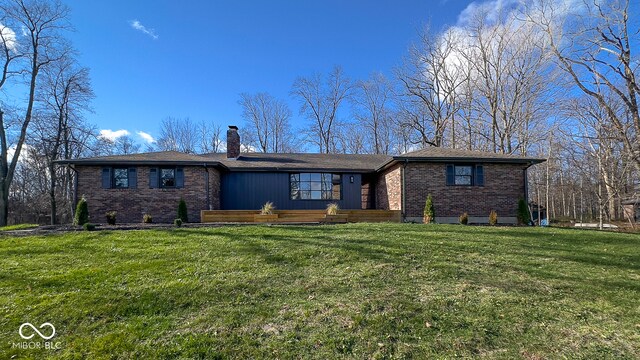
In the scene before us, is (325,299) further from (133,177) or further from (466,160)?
(133,177)

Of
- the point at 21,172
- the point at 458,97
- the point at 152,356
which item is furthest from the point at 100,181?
the point at 458,97

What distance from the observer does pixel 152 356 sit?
9.75ft

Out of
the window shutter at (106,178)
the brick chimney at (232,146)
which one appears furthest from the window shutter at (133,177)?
the brick chimney at (232,146)

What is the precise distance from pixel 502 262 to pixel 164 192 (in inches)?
525

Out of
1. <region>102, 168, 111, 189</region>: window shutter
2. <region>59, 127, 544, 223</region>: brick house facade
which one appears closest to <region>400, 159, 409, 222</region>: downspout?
<region>59, 127, 544, 223</region>: brick house facade

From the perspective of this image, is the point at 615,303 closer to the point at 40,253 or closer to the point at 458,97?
the point at 40,253

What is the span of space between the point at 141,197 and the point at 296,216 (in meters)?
7.11

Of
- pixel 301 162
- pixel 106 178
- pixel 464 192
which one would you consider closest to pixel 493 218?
pixel 464 192

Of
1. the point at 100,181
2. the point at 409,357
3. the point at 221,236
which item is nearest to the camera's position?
the point at 409,357

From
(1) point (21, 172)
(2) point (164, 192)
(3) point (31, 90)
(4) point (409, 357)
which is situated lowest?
(4) point (409, 357)

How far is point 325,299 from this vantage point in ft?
13.5

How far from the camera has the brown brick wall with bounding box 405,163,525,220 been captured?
13578 mm

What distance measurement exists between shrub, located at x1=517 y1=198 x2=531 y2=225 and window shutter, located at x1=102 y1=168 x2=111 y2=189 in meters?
18.1

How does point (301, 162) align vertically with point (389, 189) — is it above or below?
above
